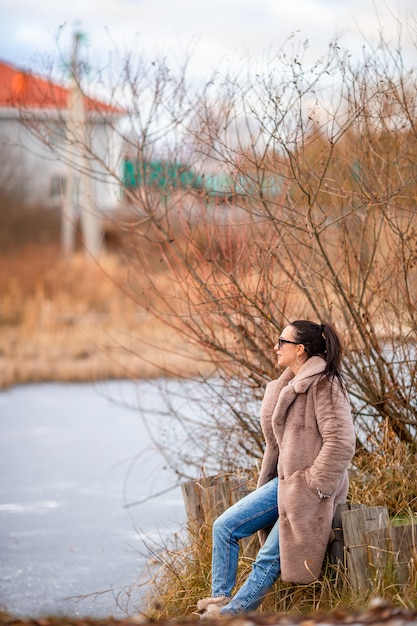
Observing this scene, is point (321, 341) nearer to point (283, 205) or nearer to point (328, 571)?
point (283, 205)

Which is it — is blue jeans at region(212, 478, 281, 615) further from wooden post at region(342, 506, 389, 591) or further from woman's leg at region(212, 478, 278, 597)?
wooden post at region(342, 506, 389, 591)

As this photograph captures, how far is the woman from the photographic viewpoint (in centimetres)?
397

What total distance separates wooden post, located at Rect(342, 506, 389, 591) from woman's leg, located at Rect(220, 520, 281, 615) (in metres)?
0.31

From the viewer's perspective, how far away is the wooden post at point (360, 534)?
396 centimetres

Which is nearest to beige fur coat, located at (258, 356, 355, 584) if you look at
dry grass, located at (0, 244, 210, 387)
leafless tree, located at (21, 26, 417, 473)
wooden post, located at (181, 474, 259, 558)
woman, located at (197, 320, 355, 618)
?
woman, located at (197, 320, 355, 618)

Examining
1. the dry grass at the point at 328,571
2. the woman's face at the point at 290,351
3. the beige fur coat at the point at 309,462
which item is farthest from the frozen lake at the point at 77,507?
the woman's face at the point at 290,351

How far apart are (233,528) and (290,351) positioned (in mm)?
780

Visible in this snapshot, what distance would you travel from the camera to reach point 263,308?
537 centimetres

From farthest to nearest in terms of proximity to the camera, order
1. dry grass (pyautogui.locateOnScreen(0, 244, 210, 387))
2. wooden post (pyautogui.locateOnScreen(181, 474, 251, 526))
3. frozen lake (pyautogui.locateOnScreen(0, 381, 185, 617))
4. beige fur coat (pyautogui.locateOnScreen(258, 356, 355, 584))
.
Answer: dry grass (pyautogui.locateOnScreen(0, 244, 210, 387)) < frozen lake (pyautogui.locateOnScreen(0, 381, 185, 617)) < wooden post (pyautogui.locateOnScreen(181, 474, 251, 526)) < beige fur coat (pyautogui.locateOnScreen(258, 356, 355, 584))

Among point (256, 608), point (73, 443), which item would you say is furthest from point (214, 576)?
point (73, 443)

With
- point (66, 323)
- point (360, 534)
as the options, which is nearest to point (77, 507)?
point (360, 534)

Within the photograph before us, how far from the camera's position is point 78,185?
20.5ft

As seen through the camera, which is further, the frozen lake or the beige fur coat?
the frozen lake

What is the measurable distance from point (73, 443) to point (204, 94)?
5.74 m
